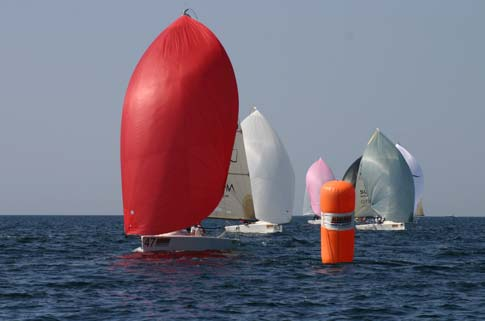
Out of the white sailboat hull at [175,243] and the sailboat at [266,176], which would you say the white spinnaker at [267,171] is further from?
the white sailboat hull at [175,243]

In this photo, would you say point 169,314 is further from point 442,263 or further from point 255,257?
point 442,263

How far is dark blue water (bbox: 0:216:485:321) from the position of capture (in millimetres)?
21391

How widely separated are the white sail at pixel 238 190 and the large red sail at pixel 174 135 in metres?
8.34

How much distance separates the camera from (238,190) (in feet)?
153

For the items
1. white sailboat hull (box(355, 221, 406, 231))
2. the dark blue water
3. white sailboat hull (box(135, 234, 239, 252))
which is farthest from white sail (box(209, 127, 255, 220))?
white sailboat hull (box(355, 221, 406, 231))

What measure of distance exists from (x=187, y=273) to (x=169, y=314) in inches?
342

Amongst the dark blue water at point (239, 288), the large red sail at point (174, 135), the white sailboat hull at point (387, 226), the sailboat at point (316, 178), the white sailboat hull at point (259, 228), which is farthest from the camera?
the sailboat at point (316, 178)

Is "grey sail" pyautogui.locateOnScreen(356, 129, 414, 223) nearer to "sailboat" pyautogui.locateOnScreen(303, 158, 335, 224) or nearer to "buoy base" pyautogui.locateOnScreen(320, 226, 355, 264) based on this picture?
"sailboat" pyautogui.locateOnScreen(303, 158, 335, 224)

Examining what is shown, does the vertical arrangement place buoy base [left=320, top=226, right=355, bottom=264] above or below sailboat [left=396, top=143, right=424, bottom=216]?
below

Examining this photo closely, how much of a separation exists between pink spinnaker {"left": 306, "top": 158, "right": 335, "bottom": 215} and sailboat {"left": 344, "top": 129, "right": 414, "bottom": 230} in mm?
29659

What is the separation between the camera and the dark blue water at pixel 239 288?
2139 centimetres

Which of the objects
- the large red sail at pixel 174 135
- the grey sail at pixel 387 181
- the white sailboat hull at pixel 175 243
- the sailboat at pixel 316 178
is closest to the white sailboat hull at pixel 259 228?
the grey sail at pixel 387 181

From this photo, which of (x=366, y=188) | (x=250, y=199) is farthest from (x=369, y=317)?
(x=366, y=188)

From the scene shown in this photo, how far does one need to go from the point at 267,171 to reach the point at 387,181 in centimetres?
1806
